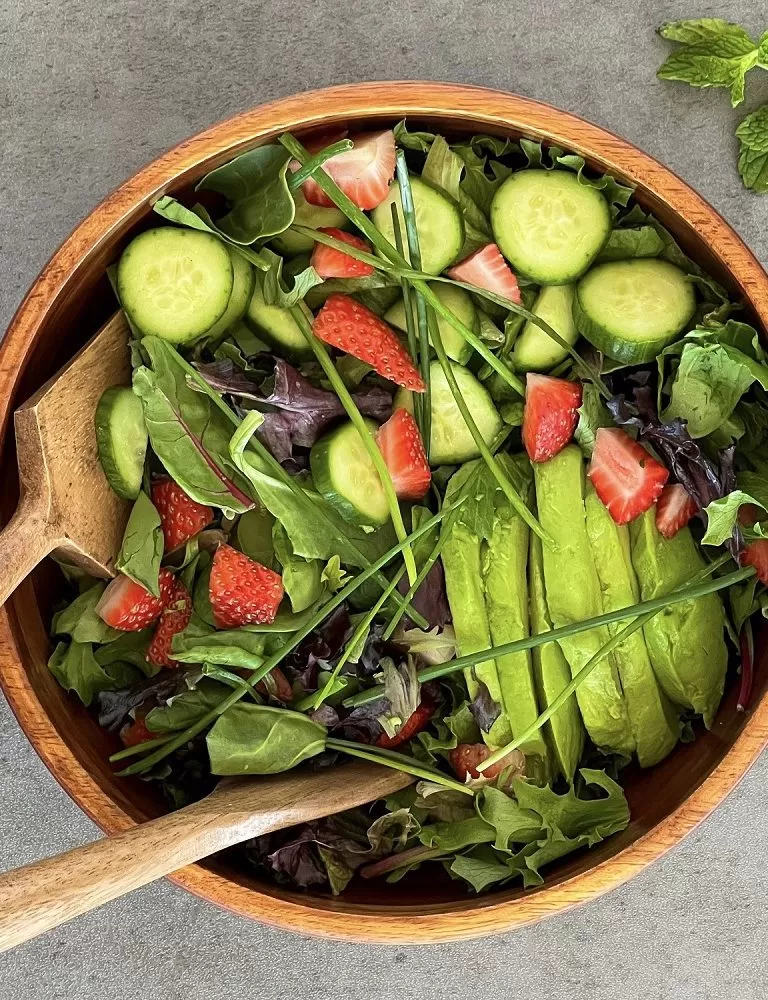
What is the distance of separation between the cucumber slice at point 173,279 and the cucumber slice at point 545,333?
0.43 metres

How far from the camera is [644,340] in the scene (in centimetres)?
137

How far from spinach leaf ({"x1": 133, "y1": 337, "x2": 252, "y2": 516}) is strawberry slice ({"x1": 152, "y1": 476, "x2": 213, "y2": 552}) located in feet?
0.17

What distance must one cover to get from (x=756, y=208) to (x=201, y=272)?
35.1 inches

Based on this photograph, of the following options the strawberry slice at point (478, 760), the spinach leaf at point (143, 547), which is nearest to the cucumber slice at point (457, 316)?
the spinach leaf at point (143, 547)

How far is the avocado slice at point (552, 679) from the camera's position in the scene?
1.43m

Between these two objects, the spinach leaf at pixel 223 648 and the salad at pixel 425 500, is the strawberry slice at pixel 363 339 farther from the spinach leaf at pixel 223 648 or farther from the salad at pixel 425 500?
the spinach leaf at pixel 223 648

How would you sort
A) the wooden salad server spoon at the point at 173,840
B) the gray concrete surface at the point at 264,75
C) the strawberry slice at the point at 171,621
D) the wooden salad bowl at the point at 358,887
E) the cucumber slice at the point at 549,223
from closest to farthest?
the wooden salad server spoon at the point at 173,840 < the wooden salad bowl at the point at 358,887 < the cucumber slice at the point at 549,223 < the strawberry slice at the point at 171,621 < the gray concrete surface at the point at 264,75

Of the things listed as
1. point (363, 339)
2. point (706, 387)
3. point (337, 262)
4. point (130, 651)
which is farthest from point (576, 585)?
point (130, 651)

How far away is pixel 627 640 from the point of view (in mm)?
1416

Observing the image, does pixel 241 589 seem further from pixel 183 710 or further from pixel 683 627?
pixel 683 627

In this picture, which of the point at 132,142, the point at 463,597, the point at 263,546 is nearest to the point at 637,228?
the point at 463,597

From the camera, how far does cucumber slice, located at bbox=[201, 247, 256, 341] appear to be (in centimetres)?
141

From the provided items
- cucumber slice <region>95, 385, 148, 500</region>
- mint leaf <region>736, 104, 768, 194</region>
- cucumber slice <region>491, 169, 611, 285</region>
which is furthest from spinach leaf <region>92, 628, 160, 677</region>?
mint leaf <region>736, 104, 768, 194</region>

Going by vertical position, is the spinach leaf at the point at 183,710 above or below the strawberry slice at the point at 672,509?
above
